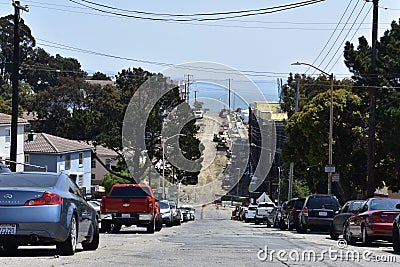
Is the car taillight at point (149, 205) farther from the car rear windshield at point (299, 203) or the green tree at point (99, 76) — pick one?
the green tree at point (99, 76)

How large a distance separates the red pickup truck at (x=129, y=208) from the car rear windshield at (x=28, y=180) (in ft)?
41.5

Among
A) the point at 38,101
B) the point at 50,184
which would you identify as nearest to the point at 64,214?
the point at 50,184

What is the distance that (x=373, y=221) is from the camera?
20844 mm

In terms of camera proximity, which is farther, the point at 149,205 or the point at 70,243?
the point at 149,205

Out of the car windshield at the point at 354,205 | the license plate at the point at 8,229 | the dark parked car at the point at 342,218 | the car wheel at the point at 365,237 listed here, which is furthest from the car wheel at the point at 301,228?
the license plate at the point at 8,229

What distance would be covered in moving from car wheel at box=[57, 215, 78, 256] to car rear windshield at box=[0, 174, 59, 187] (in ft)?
2.59

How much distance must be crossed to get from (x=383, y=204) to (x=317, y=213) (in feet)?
28.1

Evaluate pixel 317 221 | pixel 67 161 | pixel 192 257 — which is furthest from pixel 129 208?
pixel 67 161

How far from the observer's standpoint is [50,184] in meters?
13.7

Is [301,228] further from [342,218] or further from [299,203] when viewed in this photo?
[342,218]

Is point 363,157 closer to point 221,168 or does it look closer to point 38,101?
point 221,168

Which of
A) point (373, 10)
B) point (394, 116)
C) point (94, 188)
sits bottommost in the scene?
point (94, 188)

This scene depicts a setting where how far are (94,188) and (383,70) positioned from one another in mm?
48185

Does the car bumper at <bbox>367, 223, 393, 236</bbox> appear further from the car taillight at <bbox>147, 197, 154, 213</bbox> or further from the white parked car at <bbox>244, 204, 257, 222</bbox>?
the white parked car at <bbox>244, 204, 257, 222</bbox>
